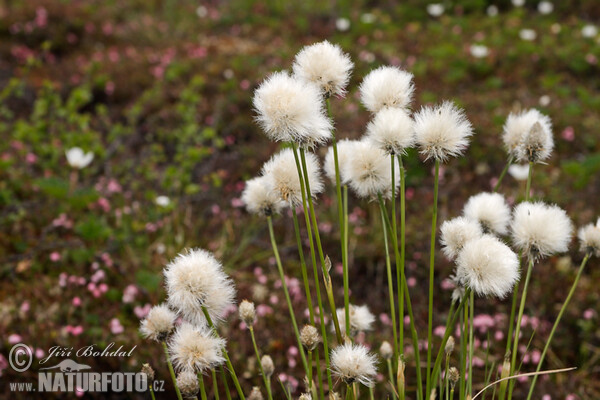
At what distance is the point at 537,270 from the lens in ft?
11.2

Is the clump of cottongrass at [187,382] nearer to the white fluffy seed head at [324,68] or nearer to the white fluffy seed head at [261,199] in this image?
the white fluffy seed head at [261,199]

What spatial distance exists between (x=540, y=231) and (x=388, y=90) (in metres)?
0.54

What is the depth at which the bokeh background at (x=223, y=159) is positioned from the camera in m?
2.90

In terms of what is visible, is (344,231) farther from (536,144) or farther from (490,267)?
(536,144)

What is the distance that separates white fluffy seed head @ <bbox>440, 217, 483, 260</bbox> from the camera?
53.2 inches

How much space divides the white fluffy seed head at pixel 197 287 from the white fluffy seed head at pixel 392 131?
1.64ft

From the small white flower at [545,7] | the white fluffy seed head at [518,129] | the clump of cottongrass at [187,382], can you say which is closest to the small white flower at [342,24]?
the small white flower at [545,7]

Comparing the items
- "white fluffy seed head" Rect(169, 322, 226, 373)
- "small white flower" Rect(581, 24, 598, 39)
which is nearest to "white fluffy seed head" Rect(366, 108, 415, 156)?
"white fluffy seed head" Rect(169, 322, 226, 373)

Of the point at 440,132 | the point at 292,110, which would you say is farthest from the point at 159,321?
the point at 440,132

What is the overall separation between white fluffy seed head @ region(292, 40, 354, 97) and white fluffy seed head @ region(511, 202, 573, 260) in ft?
1.96

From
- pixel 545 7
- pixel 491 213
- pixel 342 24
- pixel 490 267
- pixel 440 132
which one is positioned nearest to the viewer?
pixel 490 267

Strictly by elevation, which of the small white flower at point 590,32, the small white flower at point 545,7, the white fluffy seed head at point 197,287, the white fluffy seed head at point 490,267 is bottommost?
the white fluffy seed head at point 490,267

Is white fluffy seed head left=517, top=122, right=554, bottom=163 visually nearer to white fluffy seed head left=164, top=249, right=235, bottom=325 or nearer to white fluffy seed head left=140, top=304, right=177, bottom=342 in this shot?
white fluffy seed head left=164, top=249, right=235, bottom=325

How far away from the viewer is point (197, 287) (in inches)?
48.2
